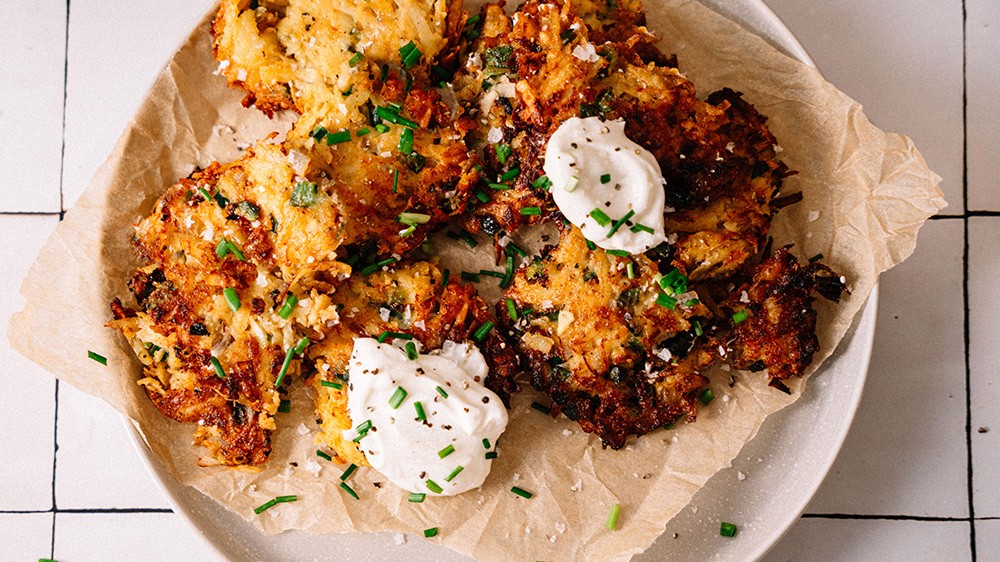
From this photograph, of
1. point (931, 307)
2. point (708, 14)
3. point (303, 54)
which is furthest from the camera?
point (931, 307)

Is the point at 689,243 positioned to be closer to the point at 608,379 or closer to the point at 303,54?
the point at 608,379

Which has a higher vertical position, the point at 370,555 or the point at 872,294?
the point at 872,294

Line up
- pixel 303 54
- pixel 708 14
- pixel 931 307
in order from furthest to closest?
pixel 931 307, pixel 708 14, pixel 303 54

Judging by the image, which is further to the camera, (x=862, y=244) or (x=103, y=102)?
(x=103, y=102)

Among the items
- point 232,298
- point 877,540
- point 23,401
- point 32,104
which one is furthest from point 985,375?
point 32,104

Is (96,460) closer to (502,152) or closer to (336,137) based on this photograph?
(336,137)

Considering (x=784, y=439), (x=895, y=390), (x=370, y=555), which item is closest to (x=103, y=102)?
(x=370, y=555)

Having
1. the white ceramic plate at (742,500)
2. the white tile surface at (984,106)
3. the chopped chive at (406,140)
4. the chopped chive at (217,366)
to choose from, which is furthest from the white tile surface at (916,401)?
the chopped chive at (217,366)
